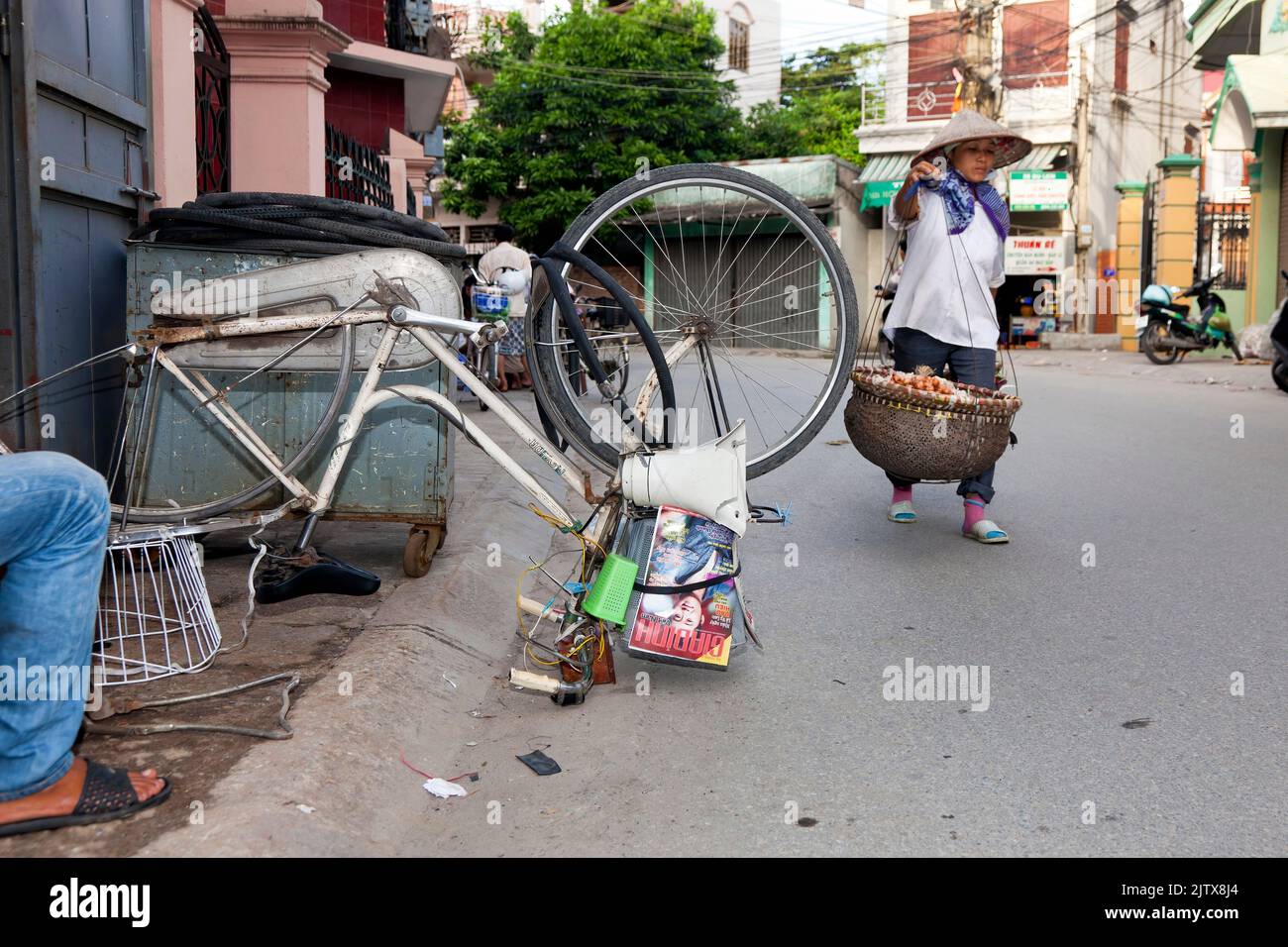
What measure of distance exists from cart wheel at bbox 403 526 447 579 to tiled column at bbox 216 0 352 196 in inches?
201

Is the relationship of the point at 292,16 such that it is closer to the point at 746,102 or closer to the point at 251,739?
the point at 251,739

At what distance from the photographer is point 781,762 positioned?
2838mm

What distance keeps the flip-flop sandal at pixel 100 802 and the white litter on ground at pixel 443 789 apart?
600 mm

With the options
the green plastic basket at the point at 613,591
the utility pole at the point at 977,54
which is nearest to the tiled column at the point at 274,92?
Result: the green plastic basket at the point at 613,591

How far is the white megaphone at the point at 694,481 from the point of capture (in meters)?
3.18

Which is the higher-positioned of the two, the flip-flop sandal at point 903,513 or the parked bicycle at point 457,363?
the parked bicycle at point 457,363

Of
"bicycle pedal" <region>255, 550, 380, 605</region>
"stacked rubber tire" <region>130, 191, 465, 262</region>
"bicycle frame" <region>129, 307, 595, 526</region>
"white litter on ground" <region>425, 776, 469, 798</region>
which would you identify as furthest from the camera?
"stacked rubber tire" <region>130, 191, 465, 262</region>

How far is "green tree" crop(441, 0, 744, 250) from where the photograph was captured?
26.7 m

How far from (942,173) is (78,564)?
3.95 metres

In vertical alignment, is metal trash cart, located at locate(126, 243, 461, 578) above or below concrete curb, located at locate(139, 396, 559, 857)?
above

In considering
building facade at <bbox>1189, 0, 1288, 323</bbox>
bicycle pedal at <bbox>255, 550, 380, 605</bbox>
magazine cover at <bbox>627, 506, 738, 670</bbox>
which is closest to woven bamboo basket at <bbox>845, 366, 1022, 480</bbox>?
magazine cover at <bbox>627, 506, 738, 670</bbox>

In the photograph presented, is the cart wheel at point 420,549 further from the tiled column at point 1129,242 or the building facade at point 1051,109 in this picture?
the building facade at point 1051,109

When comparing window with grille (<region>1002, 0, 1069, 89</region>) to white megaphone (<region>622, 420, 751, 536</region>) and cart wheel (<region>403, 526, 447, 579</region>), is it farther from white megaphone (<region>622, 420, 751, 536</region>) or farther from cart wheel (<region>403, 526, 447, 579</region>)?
white megaphone (<region>622, 420, 751, 536</region>)
